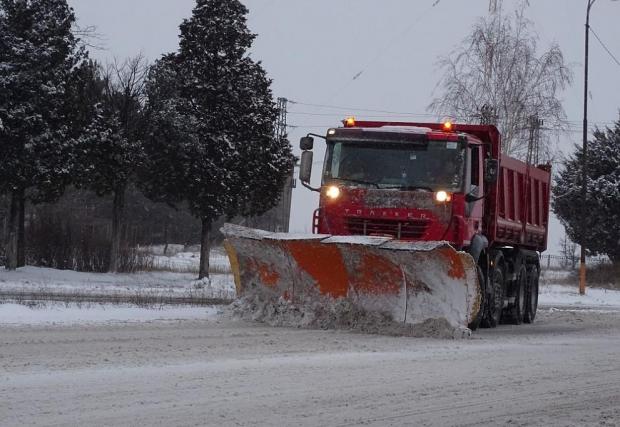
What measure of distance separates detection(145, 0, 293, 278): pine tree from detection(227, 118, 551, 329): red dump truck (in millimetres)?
18341

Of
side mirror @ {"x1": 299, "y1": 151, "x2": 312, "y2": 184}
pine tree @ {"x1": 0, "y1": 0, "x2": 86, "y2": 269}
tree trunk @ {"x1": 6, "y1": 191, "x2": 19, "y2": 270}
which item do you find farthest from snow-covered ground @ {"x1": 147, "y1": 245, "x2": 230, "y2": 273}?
side mirror @ {"x1": 299, "y1": 151, "x2": 312, "y2": 184}

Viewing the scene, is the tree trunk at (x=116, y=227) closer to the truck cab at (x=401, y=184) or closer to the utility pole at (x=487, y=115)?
the utility pole at (x=487, y=115)

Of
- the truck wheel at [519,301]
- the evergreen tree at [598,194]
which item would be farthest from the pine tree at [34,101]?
the evergreen tree at [598,194]

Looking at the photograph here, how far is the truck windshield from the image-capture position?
14539 mm

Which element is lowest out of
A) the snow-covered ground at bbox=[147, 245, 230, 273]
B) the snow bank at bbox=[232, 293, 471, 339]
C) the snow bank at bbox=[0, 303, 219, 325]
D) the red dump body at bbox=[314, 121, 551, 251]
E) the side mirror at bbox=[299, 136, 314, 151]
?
the snow bank at bbox=[0, 303, 219, 325]

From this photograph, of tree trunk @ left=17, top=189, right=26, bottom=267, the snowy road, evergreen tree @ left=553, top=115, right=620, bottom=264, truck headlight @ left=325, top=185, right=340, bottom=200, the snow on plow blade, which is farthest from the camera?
evergreen tree @ left=553, top=115, right=620, bottom=264

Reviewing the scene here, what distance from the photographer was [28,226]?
3669cm

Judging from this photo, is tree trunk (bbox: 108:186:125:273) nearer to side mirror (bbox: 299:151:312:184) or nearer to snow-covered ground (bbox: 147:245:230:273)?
snow-covered ground (bbox: 147:245:230:273)

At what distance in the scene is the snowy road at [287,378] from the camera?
7.22 metres

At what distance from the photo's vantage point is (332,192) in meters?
14.8

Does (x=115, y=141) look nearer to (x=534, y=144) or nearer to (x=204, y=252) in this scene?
(x=204, y=252)

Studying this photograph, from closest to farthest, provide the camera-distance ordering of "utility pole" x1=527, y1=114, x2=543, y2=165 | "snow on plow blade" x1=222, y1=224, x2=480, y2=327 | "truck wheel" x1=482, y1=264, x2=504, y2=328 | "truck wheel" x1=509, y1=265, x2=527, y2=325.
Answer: "snow on plow blade" x1=222, y1=224, x2=480, y2=327
"truck wheel" x1=482, y1=264, x2=504, y2=328
"truck wheel" x1=509, y1=265, x2=527, y2=325
"utility pole" x1=527, y1=114, x2=543, y2=165

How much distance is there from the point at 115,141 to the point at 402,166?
18547 mm

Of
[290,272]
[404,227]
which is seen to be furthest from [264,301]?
[404,227]
